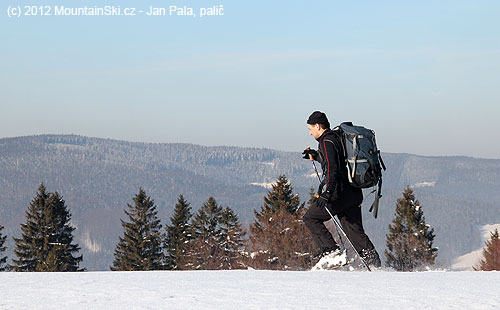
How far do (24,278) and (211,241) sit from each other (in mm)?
65076

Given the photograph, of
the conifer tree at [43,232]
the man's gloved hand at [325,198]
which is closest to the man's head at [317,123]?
the man's gloved hand at [325,198]

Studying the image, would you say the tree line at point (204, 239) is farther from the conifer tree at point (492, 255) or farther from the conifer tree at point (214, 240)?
the conifer tree at point (492, 255)

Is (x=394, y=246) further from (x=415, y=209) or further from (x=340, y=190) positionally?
(x=340, y=190)

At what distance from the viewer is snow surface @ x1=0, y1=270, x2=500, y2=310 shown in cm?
626

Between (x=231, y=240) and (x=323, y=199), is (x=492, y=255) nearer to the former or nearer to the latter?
(x=231, y=240)

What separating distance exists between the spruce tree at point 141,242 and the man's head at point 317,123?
59442mm

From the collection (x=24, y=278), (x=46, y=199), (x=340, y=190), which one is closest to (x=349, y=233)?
(x=340, y=190)

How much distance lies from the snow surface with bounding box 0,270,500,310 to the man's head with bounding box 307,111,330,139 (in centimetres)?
199

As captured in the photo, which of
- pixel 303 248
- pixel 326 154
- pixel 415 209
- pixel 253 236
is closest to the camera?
pixel 326 154

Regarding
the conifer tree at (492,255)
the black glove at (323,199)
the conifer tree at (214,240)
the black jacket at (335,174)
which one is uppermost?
the black jacket at (335,174)

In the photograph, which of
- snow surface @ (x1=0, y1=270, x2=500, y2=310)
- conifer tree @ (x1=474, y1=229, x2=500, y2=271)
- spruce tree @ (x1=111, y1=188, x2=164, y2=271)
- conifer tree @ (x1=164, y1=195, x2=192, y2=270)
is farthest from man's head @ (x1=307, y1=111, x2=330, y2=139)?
conifer tree @ (x1=474, y1=229, x2=500, y2=271)

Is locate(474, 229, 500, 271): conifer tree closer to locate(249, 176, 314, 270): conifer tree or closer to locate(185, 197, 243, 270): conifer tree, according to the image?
locate(249, 176, 314, 270): conifer tree

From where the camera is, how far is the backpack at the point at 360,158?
31.2 feet

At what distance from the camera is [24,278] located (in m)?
8.19
